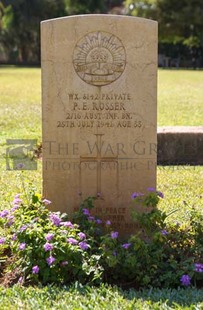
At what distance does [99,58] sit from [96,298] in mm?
2016

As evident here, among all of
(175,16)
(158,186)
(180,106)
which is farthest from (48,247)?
(175,16)

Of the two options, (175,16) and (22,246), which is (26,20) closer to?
(175,16)

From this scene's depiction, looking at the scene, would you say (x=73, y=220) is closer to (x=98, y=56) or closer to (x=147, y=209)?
(x=147, y=209)

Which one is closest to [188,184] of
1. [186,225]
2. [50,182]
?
[186,225]

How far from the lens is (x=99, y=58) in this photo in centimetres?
468

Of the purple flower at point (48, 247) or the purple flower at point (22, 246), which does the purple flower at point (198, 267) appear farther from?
the purple flower at point (22, 246)

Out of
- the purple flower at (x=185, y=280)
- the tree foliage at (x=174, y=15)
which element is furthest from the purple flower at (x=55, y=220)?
the tree foliage at (x=174, y=15)

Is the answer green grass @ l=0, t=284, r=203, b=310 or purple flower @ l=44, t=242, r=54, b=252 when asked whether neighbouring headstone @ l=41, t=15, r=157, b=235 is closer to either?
purple flower @ l=44, t=242, r=54, b=252

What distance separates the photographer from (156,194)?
4.33 m

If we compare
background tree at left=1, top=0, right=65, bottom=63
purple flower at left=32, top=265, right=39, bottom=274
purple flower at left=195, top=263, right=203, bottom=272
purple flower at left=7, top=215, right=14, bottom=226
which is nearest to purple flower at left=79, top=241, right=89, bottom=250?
purple flower at left=32, top=265, right=39, bottom=274

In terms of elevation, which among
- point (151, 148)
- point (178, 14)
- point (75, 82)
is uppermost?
point (178, 14)

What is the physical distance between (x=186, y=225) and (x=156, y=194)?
2.44 feet

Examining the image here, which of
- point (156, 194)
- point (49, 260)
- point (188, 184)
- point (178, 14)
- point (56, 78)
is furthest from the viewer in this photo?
point (178, 14)

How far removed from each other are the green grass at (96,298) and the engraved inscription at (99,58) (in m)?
1.76
